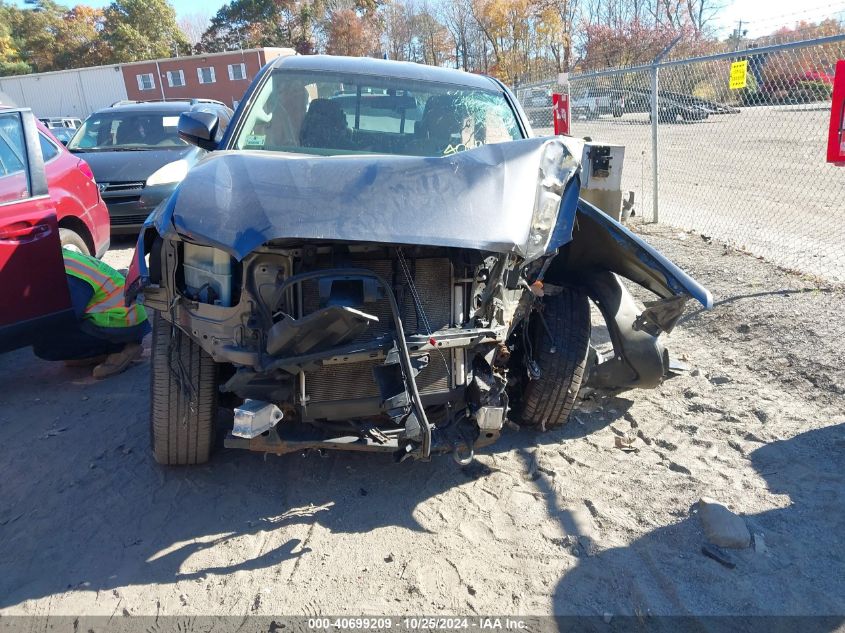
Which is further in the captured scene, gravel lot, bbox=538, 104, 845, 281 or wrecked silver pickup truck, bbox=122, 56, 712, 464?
gravel lot, bbox=538, 104, 845, 281

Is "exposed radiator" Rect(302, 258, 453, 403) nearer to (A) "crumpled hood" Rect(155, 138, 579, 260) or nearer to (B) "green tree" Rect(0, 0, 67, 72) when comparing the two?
(A) "crumpled hood" Rect(155, 138, 579, 260)

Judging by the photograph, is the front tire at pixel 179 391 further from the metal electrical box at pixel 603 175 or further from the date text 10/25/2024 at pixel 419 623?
the metal electrical box at pixel 603 175

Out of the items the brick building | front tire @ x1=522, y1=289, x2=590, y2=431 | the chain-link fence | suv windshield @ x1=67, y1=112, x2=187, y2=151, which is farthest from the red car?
the brick building

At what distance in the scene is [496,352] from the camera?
3133 millimetres

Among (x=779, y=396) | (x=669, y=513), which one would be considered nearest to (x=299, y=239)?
(x=669, y=513)

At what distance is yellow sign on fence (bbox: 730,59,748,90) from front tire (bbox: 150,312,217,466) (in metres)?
6.11

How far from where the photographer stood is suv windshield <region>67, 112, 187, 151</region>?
364 inches

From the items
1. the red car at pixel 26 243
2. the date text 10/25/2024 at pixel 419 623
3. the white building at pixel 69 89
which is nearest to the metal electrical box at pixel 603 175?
the red car at pixel 26 243

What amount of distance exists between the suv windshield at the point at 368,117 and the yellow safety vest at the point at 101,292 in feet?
5.44

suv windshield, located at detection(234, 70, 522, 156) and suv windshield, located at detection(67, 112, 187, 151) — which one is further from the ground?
suv windshield, located at detection(67, 112, 187, 151)

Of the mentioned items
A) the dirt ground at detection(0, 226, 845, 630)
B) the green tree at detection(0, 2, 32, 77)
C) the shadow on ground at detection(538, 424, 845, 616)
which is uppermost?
the green tree at detection(0, 2, 32, 77)

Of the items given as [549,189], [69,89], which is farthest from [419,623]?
[69,89]

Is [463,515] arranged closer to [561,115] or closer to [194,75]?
[561,115]

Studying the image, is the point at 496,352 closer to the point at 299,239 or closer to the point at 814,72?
the point at 299,239
